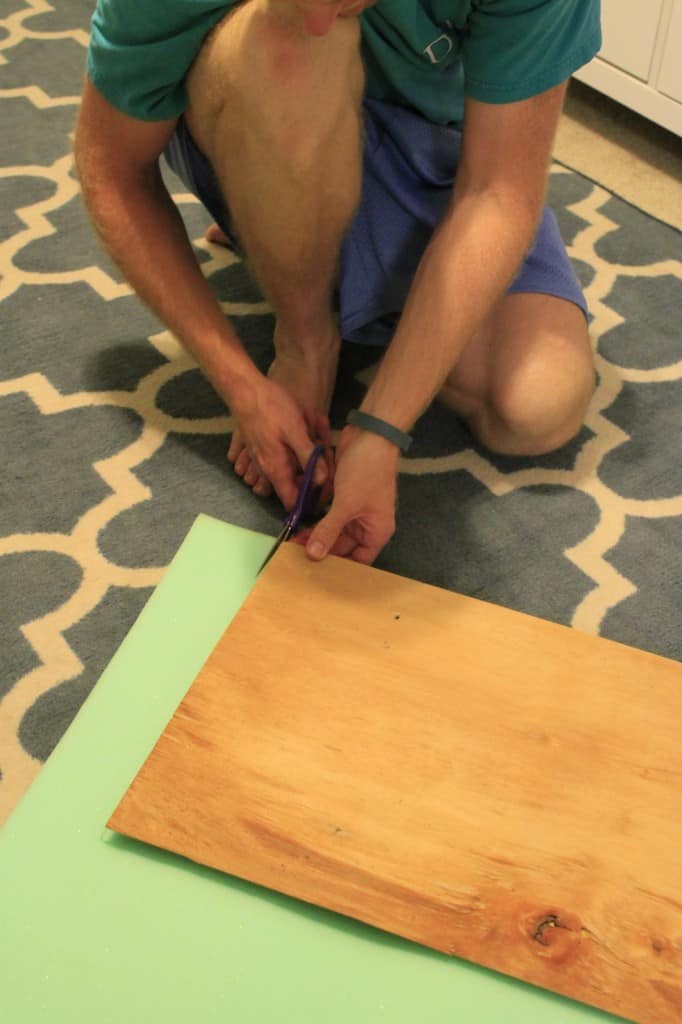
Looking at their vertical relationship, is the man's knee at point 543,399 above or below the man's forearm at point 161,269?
below

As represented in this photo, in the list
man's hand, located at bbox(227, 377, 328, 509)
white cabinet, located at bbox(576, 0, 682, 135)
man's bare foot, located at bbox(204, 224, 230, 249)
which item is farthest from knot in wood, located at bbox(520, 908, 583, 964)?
white cabinet, located at bbox(576, 0, 682, 135)

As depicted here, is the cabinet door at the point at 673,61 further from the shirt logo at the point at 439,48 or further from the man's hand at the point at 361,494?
the man's hand at the point at 361,494

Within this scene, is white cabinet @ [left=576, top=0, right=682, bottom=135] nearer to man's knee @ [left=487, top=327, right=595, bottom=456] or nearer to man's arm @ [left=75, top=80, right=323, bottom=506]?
man's knee @ [left=487, top=327, right=595, bottom=456]

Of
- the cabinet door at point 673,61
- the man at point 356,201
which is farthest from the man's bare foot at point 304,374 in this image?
the cabinet door at point 673,61

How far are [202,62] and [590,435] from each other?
0.60 m

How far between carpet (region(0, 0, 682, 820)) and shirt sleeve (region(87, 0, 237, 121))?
0.38 metres

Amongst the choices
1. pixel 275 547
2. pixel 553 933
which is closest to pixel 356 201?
pixel 275 547

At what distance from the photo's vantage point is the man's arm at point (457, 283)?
0.96 meters

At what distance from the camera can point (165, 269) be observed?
1.08 metres

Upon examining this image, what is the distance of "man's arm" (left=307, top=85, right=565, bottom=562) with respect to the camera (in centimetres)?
96

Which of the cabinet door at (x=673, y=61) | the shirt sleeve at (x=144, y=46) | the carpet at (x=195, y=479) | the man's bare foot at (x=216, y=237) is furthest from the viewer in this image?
the cabinet door at (x=673, y=61)

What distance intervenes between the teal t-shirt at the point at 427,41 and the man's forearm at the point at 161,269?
3.6 inches

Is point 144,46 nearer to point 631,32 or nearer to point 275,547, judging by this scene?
point 275,547

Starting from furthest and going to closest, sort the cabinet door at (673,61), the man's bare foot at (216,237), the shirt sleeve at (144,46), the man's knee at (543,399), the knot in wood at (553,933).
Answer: the cabinet door at (673,61) < the man's bare foot at (216,237) < the man's knee at (543,399) < the shirt sleeve at (144,46) < the knot in wood at (553,933)
